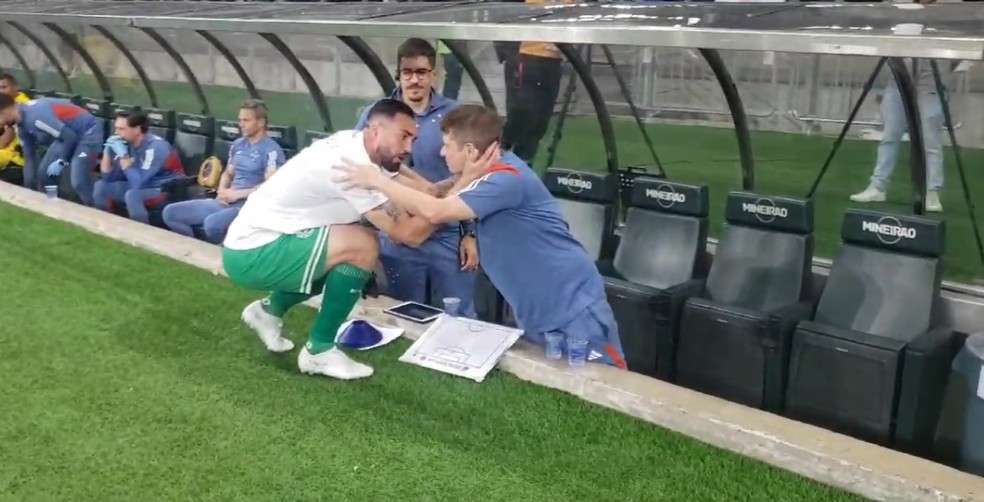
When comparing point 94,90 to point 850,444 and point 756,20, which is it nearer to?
point 756,20

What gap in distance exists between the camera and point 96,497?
317cm

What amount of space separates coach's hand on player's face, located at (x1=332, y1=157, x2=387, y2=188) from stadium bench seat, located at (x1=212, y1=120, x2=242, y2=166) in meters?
4.50

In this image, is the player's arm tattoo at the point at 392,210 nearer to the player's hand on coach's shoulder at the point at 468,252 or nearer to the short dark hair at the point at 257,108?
the player's hand on coach's shoulder at the point at 468,252

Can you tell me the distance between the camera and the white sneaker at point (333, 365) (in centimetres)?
410

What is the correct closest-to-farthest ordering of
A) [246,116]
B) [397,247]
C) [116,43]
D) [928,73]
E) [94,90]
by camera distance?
[397,247] < [928,73] < [246,116] < [116,43] < [94,90]

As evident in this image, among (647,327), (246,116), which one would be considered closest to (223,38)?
(246,116)

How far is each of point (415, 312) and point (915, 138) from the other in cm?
246

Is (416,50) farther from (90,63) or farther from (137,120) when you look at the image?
(90,63)

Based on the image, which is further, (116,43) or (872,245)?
(116,43)

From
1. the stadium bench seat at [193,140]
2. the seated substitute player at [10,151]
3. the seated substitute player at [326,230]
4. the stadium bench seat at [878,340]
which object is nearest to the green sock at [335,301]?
the seated substitute player at [326,230]

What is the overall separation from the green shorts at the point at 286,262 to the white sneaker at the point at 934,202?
295cm

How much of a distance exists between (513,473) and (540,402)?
590 mm

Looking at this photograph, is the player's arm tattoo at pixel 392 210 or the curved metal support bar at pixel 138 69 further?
the curved metal support bar at pixel 138 69

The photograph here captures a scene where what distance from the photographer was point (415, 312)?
4828 millimetres
